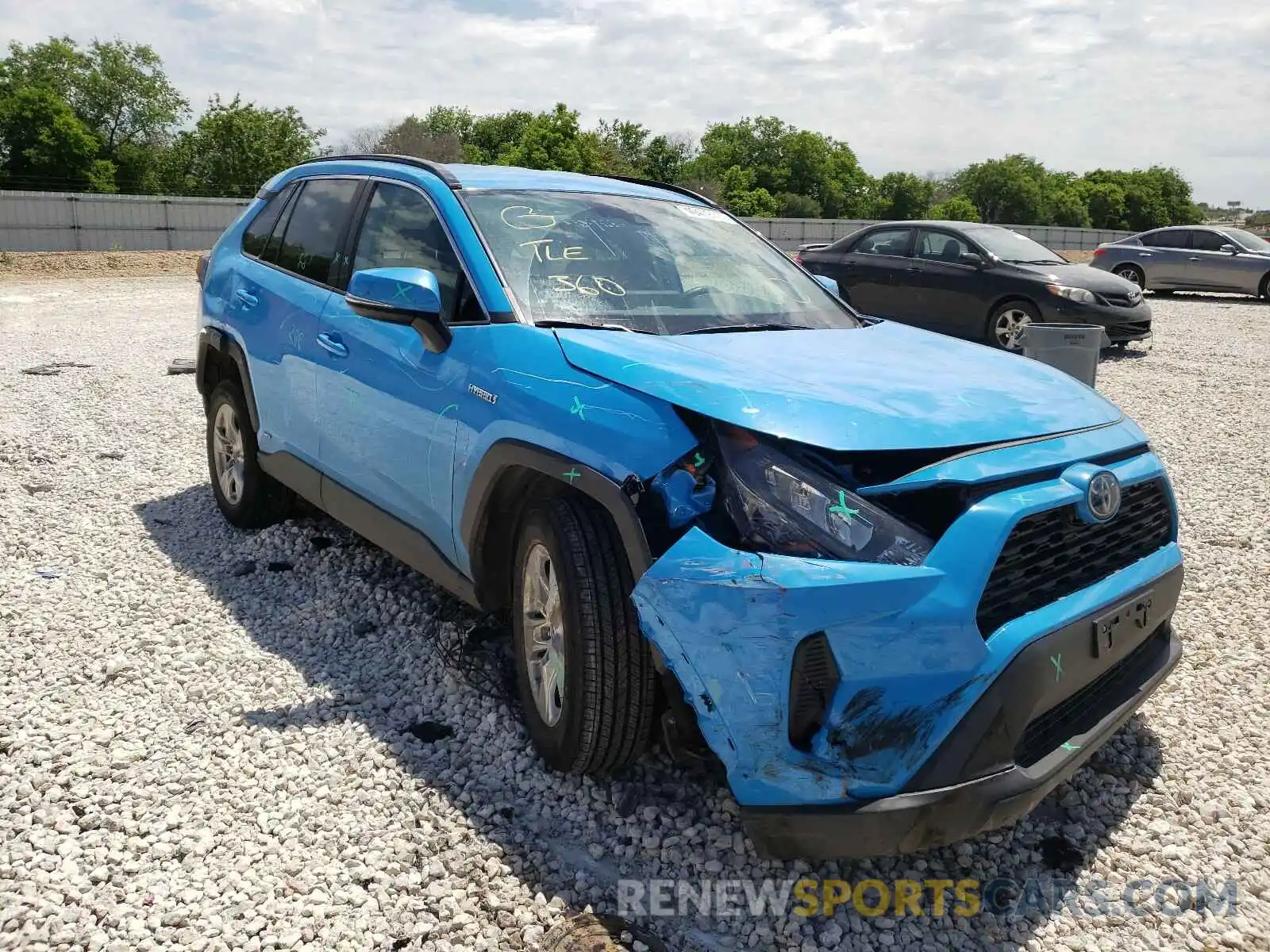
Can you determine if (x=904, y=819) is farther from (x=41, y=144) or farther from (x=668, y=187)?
(x=41, y=144)

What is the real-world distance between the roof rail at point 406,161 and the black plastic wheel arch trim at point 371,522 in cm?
127

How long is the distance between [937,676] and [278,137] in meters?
62.1

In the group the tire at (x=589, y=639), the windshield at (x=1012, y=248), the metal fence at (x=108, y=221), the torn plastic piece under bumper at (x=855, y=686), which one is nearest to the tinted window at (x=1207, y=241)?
the metal fence at (x=108, y=221)

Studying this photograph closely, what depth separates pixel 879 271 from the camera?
1305 centimetres

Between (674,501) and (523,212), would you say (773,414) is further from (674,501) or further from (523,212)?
(523,212)

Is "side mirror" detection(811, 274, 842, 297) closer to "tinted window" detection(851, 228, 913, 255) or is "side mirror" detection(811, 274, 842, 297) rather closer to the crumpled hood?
the crumpled hood

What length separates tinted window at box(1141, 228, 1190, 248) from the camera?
65.6ft

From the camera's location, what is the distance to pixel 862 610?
2291mm

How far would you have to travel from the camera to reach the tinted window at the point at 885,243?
13055 mm

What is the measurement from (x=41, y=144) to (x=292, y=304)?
2510 inches

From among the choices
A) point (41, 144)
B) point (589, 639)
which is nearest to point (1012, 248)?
point (589, 639)

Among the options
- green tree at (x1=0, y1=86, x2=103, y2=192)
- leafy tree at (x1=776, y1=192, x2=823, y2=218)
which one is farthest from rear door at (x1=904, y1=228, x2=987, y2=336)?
leafy tree at (x1=776, y1=192, x2=823, y2=218)

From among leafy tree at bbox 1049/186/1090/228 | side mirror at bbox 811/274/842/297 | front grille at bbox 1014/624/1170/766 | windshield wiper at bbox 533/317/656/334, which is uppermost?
leafy tree at bbox 1049/186/1090/228

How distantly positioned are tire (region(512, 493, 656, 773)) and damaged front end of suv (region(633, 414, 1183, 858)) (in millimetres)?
247
